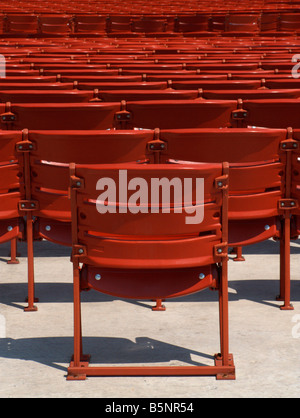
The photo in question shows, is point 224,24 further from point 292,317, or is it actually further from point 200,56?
point 292,317

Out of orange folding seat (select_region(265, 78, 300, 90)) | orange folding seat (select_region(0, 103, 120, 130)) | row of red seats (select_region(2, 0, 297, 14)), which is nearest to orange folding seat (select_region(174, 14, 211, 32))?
row of red seats (select_region(2, 0, 297, 14))

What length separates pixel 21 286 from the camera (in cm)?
355

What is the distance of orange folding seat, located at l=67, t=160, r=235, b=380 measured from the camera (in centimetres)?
247

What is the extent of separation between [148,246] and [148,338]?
0.57 metres

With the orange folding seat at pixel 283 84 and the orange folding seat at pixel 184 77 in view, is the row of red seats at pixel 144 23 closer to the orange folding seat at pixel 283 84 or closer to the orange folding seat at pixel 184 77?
the orange folding seat at pixel 184 77

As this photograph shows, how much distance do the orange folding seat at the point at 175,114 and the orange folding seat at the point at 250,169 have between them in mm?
704

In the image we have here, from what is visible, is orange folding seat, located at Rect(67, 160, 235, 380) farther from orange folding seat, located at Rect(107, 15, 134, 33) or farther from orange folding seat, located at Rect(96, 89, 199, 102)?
orange folding seat, located at Rect(107, 15, 134, 33)

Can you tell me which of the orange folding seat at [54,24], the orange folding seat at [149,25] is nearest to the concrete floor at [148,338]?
the orange folding seat at [149,25]

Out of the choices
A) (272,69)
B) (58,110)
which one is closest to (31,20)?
(272,69)

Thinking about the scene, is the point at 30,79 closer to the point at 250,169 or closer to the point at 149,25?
the point at 250,169

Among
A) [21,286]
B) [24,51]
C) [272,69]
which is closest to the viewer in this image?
[21,286]

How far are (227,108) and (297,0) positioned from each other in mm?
12682

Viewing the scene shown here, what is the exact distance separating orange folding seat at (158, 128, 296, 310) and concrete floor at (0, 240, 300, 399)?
0.25 m

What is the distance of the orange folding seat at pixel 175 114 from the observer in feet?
12.3
